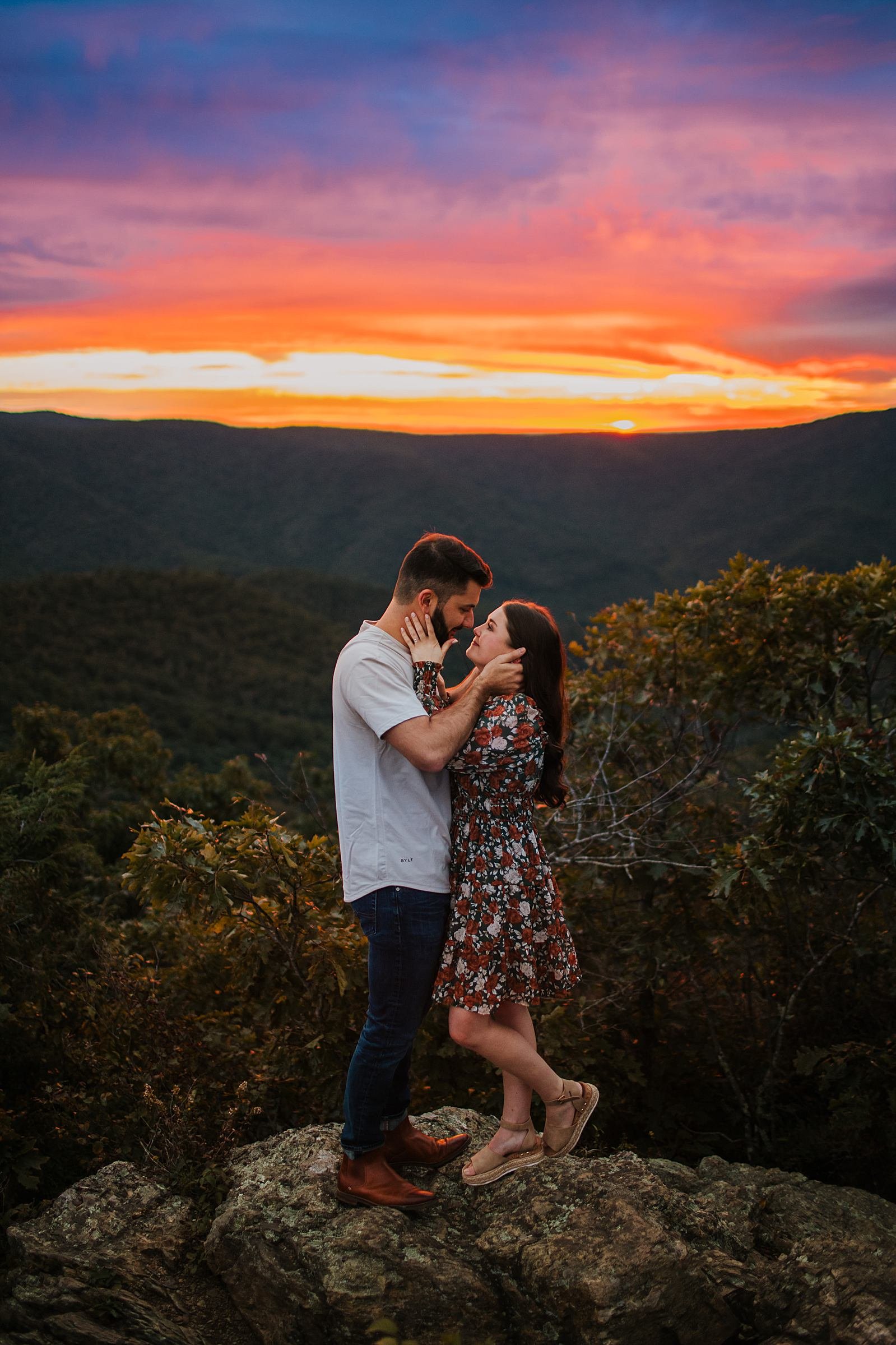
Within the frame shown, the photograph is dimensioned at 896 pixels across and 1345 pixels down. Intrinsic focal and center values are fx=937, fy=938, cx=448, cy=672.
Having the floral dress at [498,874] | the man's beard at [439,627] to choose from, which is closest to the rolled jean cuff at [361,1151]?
the floral dress at [498,874]

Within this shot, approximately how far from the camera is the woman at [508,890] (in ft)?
9.29

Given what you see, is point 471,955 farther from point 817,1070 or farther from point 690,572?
point 690,572

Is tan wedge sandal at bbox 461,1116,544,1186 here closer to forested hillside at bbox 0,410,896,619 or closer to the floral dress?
the floral dress

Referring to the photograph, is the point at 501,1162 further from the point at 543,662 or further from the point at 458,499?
the point at 458,499

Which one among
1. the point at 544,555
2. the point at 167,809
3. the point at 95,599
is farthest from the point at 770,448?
the point at 167,809

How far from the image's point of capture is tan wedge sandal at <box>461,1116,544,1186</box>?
3.11 meters

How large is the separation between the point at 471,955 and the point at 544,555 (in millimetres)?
138262

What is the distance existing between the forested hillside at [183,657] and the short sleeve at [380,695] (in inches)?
964

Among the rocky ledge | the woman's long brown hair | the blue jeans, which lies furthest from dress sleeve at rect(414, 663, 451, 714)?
the rocky ledge

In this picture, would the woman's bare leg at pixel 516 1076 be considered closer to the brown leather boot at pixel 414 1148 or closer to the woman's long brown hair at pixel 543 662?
the brown leather boot at pixel 414 1148

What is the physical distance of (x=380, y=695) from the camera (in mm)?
2693

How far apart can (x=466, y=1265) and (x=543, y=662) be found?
185 cm

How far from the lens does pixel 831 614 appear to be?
A: 5.02 meters

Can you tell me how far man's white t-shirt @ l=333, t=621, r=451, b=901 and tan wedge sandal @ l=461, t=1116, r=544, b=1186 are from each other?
0.95m
